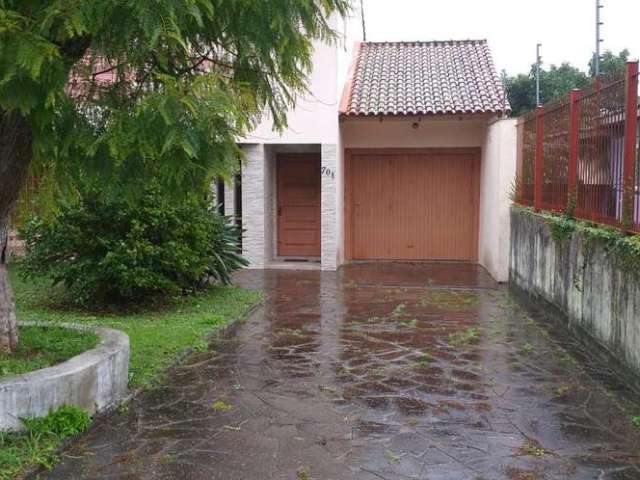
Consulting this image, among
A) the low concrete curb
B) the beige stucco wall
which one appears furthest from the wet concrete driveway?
the beige stucco wall

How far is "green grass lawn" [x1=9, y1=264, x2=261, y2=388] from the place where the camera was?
21.6 feet

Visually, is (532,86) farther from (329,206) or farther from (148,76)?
(148,76)

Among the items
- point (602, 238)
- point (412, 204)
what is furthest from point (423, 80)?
point (602, 238)

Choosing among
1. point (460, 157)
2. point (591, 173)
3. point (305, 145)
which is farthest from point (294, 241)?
point (591, 173)

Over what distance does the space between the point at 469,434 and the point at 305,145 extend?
1007cm

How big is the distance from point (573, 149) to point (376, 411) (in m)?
4.50

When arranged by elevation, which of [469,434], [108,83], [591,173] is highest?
[108,83]

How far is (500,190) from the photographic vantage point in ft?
41.2

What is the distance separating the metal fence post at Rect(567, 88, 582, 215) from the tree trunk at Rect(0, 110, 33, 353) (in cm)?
579

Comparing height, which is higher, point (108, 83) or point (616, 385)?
point (108, 83)

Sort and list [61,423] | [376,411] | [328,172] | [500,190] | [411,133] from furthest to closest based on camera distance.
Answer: [411,133] → [328,172] → [500,190] → [376,411] → [61,423]

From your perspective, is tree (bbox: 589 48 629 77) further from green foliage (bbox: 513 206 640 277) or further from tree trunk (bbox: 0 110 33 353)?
tree trunk (bbox: 0 110 33 353)

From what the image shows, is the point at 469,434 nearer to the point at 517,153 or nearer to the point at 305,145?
the point at 517,153

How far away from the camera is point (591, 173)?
7.50 metres
